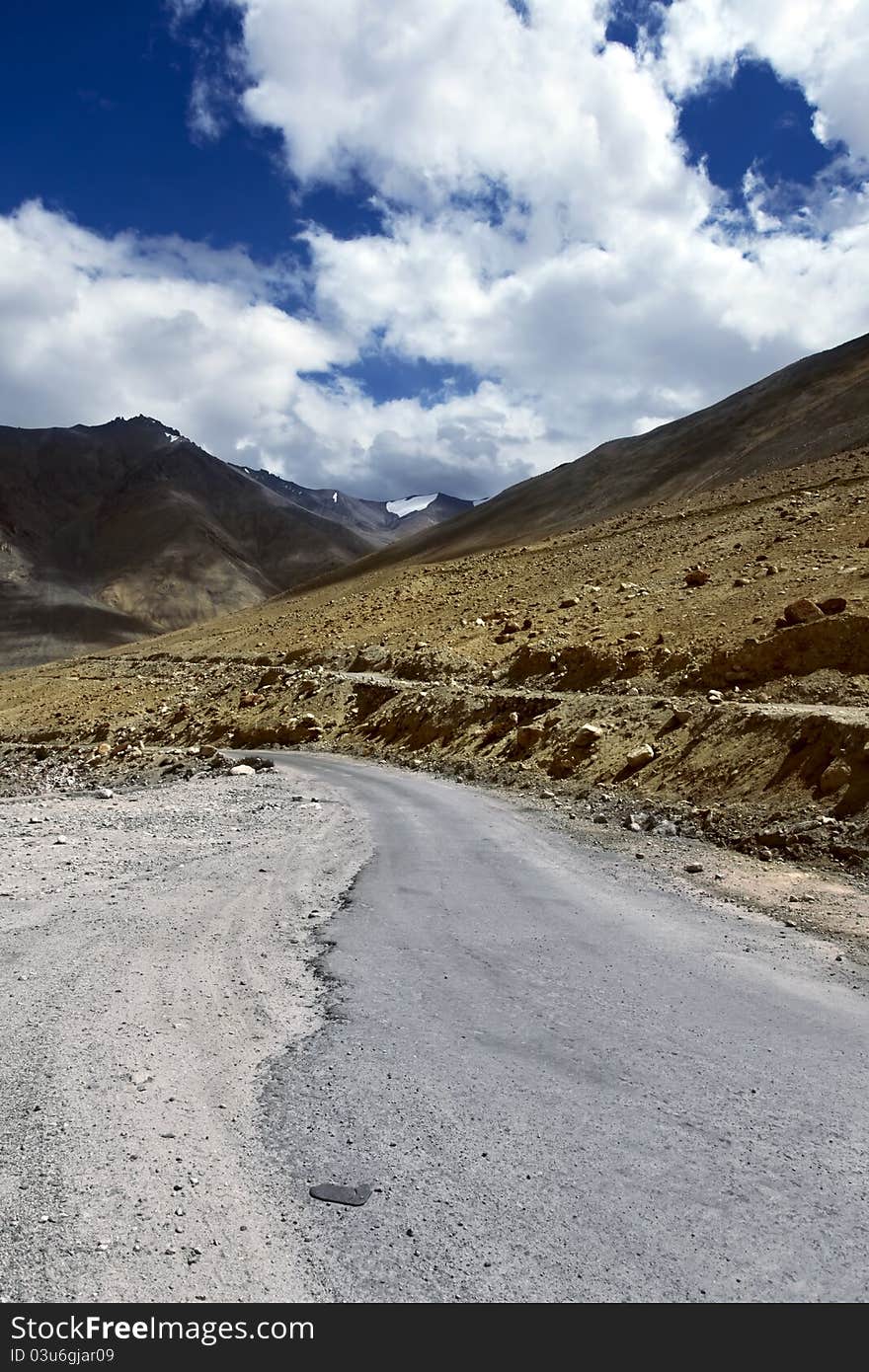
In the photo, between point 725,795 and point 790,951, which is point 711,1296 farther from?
point 725,795

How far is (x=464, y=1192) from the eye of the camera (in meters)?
3.77

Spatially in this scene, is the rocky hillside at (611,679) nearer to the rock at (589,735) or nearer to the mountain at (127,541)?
the rock at (589,735)

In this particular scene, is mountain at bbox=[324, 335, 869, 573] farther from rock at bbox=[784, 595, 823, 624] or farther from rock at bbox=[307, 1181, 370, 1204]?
rock at bbox=[307, 1181, 370, 1204]

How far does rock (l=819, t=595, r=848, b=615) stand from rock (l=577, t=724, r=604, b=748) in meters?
6.08

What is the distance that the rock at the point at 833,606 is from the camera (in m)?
19.0

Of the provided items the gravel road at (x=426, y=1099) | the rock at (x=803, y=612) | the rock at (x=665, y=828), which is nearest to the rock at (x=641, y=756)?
the rock at (x=665, y=828)

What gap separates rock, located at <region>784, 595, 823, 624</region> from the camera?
1927 cm

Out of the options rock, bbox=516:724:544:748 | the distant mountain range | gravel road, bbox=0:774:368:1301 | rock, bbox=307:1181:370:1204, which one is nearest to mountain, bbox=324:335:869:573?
rock, bbox=516:724:544:748

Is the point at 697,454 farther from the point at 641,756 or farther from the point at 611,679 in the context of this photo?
the point at 641,756

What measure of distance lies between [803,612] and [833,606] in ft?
2.27

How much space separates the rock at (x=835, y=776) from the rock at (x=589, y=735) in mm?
6875

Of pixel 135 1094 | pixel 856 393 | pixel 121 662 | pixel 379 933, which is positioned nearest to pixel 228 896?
pixel 379 933

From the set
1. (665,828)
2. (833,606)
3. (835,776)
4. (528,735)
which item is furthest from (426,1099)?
(833,606)
